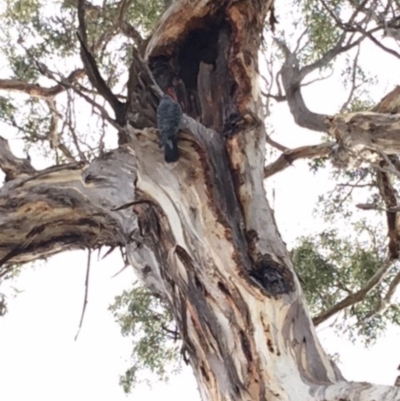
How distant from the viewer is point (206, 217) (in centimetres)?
238

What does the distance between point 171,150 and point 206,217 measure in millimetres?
253

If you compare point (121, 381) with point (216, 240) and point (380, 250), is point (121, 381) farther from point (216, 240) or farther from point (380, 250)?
point (216, 240)

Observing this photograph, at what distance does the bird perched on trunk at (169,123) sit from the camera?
238 cm

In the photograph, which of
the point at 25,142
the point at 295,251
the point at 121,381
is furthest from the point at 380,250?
the point at 25,142

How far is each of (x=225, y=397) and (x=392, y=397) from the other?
0.57 m

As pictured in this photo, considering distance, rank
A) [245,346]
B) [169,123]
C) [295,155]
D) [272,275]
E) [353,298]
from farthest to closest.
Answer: [353,298], [295,155], [169,123], [272,275], [245,346]

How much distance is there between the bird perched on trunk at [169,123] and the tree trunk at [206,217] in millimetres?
71

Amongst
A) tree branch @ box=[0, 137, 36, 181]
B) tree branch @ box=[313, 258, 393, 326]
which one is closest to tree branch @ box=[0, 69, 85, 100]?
tree branch @ box=[0, 137, 36, 181]

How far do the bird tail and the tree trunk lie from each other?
51 mm

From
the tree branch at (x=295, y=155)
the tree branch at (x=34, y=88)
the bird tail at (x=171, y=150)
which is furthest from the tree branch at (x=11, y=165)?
the tree branch at (x=295, y=155)

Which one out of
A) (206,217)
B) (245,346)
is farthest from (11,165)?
(245,346)

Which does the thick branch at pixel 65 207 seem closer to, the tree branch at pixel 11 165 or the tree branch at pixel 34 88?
the tree branch at pixel 11 165

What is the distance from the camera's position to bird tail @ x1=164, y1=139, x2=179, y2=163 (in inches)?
94.5

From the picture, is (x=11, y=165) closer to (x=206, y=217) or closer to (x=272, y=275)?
(x=206, y=217)
